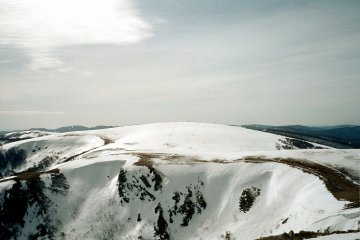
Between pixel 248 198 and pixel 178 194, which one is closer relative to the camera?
pixel 248 198

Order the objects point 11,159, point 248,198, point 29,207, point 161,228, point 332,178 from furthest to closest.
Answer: point 11,159 → point 29,207 → point 161,228 → point 248,198 → point 332,178

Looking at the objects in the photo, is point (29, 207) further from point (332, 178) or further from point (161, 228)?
point (332, 178)

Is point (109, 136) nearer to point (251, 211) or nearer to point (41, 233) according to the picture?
point (41, 233)

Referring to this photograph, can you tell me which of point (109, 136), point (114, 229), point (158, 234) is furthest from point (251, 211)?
point (109, 136)

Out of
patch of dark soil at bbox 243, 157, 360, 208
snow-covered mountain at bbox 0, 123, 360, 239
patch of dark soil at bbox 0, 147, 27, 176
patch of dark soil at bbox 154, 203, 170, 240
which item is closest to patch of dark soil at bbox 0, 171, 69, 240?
snow-covered mountain at bbox 0, 123, 360, 239

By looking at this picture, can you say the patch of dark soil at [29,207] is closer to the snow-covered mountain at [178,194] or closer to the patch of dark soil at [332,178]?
the snow-covered mountain at [178,194]

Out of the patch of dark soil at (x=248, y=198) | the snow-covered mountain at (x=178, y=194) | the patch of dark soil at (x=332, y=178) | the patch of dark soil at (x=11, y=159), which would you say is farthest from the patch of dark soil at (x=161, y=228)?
the patch of dark soil at (x=11, y=159)

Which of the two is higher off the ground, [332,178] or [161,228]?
[332,178]

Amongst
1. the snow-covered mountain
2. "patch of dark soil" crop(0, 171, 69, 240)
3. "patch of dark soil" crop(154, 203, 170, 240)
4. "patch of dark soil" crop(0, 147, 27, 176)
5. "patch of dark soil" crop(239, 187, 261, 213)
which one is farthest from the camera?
"patch of dark soil" crop(0, 147, 27, 176)

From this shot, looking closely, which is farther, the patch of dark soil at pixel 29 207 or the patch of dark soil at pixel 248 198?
the patch of dark soil at pixel 29 207

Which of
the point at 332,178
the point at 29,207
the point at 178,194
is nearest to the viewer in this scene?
the point at 332,178

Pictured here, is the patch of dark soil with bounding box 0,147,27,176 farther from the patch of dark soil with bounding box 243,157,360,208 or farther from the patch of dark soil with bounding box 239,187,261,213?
the patch of dark soil with bounding box 239,187,261,213

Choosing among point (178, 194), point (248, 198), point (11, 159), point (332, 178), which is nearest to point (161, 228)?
point (178, 194)
